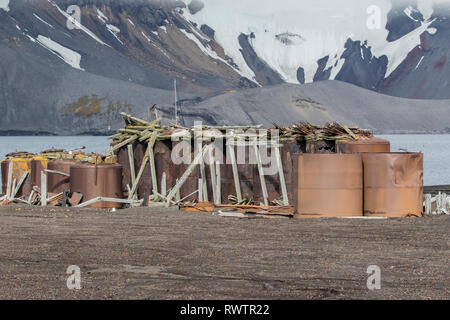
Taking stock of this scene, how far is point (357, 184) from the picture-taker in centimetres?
1562

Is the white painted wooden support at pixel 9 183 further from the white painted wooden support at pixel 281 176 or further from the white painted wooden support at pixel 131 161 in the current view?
the white painted wooden support at pixel 281 176

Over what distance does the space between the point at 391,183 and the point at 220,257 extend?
5.77 meters

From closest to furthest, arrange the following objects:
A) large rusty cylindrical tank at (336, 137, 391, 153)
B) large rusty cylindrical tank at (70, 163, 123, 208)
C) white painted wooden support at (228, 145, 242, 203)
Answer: large rusty cylindrical tank at (336, 137, 391, 153), large rusty cylindrical tank at (70, 163, 123, 208), white painted wooden support at (228, 145, 242, 203)

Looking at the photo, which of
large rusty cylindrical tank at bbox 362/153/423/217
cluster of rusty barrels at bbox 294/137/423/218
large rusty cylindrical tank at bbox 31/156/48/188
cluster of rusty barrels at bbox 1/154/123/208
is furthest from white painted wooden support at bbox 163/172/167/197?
large rusty cylindrical tank at bbox 362/153/423/217

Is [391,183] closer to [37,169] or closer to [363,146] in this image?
[363,146]

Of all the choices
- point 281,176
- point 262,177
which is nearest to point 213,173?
point 262,177

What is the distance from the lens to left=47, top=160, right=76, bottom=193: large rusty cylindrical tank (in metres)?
20.7

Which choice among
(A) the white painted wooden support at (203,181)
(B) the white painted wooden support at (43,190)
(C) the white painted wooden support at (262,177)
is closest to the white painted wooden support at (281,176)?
(C) the white painted wooden support at (262,177)

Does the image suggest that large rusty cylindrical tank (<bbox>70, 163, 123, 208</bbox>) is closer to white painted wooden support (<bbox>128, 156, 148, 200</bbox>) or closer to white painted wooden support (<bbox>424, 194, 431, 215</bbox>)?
white painted wooden support (<bbox>128, 156, 148, 200</bbox>)

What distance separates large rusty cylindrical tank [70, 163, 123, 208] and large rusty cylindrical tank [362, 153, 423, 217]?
662cm

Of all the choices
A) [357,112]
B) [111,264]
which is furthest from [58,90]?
[111,264]

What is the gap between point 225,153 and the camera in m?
20.0
